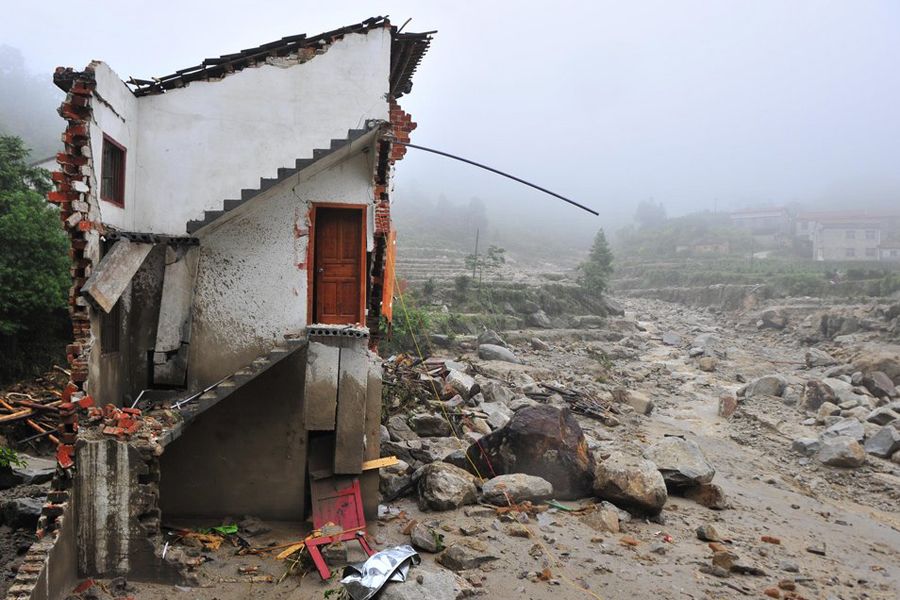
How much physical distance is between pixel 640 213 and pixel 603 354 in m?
63.9

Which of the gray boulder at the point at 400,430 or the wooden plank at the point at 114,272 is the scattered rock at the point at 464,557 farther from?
the wooden plank at the point at 114,272

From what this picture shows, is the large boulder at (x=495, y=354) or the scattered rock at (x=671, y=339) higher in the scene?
the large boulder at (x=495, y=354)

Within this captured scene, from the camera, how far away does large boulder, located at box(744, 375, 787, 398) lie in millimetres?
21797

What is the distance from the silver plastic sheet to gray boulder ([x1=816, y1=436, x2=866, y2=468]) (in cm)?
1289

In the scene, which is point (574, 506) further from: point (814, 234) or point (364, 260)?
point (814, 234)

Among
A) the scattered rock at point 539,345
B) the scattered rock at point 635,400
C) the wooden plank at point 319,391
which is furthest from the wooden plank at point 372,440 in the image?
the scattered rock at point 539,345

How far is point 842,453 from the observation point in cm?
1475

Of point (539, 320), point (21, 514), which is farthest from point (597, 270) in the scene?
point (21, 514)

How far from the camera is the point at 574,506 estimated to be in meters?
9.86

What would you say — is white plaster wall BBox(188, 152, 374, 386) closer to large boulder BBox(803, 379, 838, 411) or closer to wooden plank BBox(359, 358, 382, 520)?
wooden plank BBox(359, 358, 382, 520)

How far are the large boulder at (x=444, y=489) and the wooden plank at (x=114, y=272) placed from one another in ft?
18.0

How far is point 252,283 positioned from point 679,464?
27.7 feet

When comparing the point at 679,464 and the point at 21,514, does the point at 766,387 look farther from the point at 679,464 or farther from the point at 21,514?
the point at 21,514

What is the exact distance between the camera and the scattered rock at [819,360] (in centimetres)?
2633
